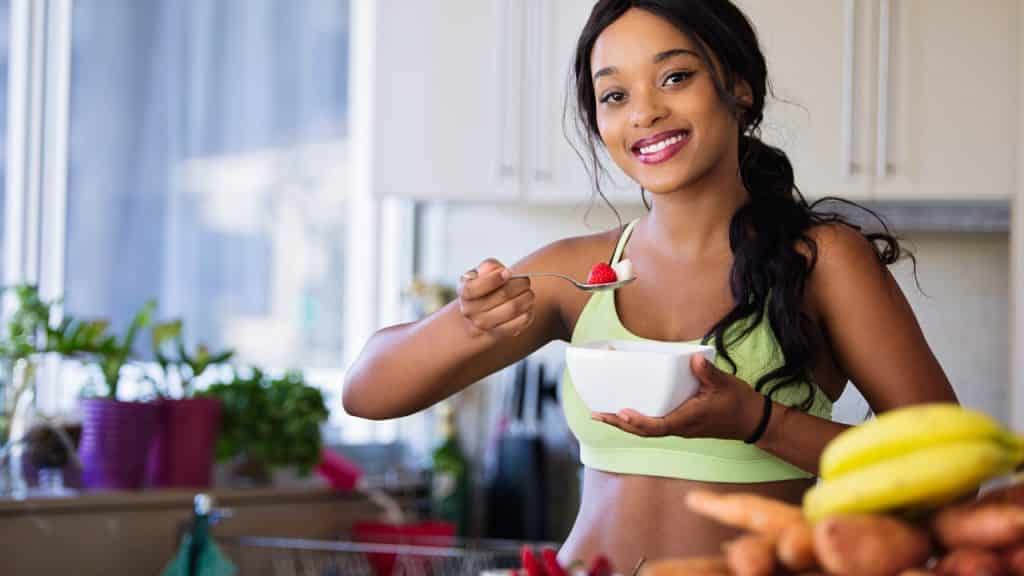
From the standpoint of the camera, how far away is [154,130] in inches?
114

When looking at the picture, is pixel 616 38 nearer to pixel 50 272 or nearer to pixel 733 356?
pixel 733 356

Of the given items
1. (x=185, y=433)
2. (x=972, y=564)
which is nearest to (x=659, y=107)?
(x=972, y=564)

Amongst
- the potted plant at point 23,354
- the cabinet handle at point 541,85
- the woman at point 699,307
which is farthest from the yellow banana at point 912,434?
the cabinet handle at point 541,85

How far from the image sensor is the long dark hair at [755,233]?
4.29ft

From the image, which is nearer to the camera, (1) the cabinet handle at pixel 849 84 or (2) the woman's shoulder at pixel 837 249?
(2) the woman's shoulder at pixel 837 249

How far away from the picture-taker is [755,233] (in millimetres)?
1384

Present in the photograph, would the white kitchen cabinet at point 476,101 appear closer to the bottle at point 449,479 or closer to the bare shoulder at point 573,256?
the bottle at point 449,479

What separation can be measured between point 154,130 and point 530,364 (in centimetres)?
95

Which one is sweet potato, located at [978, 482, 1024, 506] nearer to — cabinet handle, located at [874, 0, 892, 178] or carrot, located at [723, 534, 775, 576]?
carrot, located at [723, 534, 775, 576]

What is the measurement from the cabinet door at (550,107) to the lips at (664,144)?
136 cm

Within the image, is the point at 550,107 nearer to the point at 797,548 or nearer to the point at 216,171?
the point at 216,171

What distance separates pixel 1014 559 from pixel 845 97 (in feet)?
5.89

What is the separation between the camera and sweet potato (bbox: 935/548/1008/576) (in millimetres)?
752

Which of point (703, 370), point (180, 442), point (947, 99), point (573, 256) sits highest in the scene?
point (947, 99)
